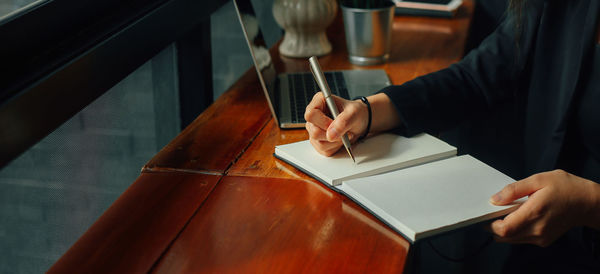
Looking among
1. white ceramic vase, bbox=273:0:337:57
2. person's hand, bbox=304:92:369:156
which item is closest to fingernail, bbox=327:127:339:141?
person's hand, bbox=304:92:369:156

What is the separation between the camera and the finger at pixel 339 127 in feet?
2.52

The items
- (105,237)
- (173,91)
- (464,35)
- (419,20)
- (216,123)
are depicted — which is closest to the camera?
(105,237)

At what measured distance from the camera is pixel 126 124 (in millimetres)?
1050

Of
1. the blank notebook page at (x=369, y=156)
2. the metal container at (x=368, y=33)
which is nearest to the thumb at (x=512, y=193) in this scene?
the blank notebook page at (x=369, y=156)

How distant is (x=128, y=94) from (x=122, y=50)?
0.72 ft

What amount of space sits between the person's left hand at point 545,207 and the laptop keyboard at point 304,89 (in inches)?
16.3

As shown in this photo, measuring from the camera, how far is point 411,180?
2.40 ft

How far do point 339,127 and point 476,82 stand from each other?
1.23ft

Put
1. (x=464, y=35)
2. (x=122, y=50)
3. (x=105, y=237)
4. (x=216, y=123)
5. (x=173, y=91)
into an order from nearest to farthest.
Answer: (x=105, y=237)
(x=122, y=50)
(x=216, y=123)
(x=173, y=91)
(x=464, y=35)

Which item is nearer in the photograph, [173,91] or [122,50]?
[122,50]

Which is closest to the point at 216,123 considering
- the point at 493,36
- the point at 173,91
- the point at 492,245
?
the point at 173,91

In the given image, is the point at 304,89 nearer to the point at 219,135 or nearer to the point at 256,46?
the point at 256,46

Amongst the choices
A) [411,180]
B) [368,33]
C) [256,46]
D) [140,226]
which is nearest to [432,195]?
[411,180]

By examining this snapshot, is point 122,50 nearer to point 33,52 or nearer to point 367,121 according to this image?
point 33,52
